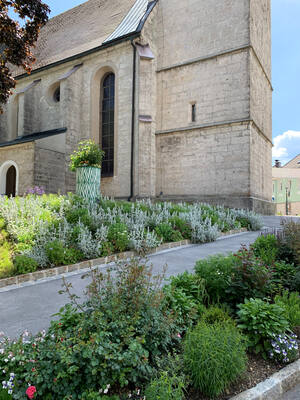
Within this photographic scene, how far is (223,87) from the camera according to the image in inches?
572

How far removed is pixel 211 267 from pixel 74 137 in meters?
14.8

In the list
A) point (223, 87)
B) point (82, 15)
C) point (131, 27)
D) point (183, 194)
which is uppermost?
point (82, 15)

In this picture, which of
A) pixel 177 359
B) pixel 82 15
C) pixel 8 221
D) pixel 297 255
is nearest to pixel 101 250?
pixel 8 221

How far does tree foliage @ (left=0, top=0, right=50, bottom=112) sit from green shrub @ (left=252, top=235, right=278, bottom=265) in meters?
6.48

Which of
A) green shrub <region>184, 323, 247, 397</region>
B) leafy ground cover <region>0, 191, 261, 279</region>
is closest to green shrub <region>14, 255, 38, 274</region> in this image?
leafy ground cover <region>0, 191, 261, 279</region>

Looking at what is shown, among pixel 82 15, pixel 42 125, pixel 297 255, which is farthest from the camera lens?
pixel 82 15

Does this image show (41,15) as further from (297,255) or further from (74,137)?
(74,137)

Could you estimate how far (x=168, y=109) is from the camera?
16.2 metres

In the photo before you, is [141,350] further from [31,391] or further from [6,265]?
[6,265]

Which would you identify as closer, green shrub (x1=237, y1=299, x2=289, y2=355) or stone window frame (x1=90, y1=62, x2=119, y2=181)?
green shrub (x1=237, y1=299, x2=289, y2=355)

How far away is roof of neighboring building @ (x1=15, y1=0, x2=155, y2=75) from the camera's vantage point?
16.8 m

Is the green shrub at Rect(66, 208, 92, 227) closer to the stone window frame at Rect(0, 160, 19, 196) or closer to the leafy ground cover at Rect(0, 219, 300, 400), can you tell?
the leafy ground cover at Rect(0, 219, 300, 400)

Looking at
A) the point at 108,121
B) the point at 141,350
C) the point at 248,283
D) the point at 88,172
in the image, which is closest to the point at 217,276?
the point at 248,283

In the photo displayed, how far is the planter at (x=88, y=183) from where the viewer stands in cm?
877
